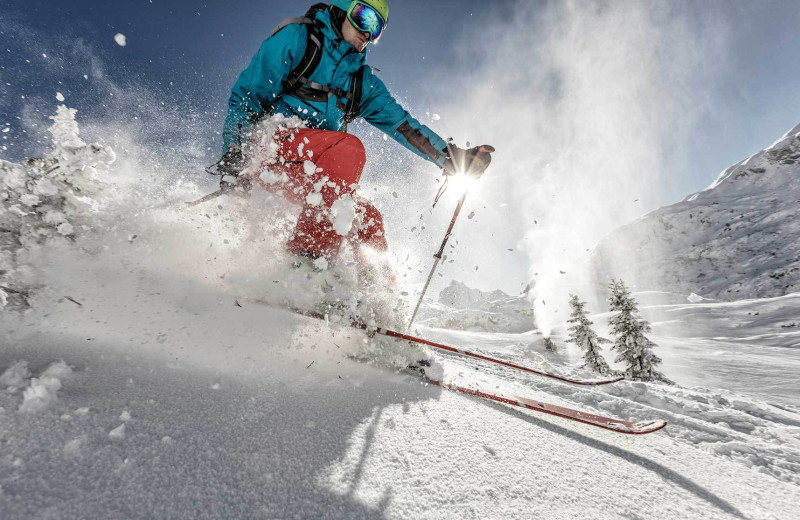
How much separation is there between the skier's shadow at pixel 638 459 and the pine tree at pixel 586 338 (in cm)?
1703

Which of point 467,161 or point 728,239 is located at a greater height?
point 728,239

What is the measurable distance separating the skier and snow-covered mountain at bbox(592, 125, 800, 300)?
9124cm

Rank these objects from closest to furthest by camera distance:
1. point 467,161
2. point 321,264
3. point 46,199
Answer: point 46,199 < point 321,264 < point 467,161

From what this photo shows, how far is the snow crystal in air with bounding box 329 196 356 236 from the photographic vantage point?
3.05 metres

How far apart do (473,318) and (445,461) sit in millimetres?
54744

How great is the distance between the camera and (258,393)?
1.50m

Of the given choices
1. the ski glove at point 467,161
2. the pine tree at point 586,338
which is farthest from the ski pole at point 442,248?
the pine tree at point 586,338

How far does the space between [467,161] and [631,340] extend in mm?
14022

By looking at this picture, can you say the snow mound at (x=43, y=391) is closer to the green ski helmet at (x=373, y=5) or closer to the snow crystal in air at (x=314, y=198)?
the snow crystal in air at (x=314, y=198)

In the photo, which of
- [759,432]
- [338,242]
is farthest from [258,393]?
[759,432]

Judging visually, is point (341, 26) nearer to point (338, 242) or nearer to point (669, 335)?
point (338, 242)

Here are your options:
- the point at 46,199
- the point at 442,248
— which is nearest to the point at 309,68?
the point at 46,199

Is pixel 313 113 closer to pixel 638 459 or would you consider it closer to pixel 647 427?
pixel 638 459

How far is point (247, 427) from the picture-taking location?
1202 mm
